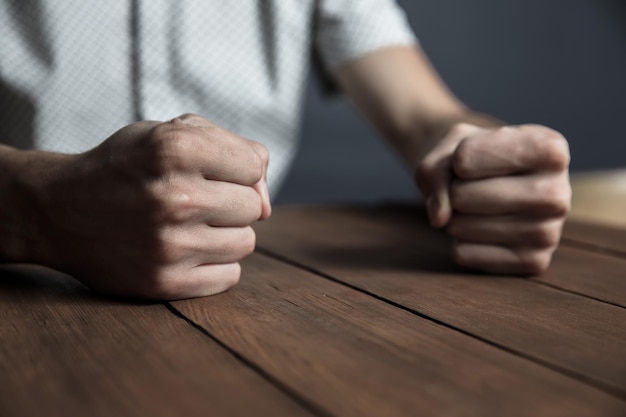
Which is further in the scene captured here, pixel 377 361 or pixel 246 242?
pixel 246 242

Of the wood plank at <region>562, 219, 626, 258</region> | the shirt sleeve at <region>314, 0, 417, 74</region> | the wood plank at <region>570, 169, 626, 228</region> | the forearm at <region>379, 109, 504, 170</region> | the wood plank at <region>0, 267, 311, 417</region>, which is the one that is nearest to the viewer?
the wood plank at <region>0, 267, 311, 417</region>

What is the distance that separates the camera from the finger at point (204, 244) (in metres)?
0.56

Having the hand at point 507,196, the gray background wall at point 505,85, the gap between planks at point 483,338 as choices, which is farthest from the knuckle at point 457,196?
the gray background wall at point 505,85

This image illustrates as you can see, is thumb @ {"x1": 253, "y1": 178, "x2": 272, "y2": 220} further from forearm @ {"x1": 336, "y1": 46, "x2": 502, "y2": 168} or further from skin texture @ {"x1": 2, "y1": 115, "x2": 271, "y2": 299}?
forearm @ {"x1": 336, "y1": 46, "x2": 502, "y2": 168}

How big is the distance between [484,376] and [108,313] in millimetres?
272

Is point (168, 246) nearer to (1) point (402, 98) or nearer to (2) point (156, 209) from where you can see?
(2) point (156, 209)

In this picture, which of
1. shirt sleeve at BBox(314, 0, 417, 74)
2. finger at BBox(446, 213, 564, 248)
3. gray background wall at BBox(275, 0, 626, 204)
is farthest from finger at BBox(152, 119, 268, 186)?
gray background wall at BBox(275, 0, 626, 204)

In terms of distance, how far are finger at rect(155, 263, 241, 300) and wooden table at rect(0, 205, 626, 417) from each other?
0.01 metres

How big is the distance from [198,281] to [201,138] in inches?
4.3

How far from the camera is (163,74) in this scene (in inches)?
42.6

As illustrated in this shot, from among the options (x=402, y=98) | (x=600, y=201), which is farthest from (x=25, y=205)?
(x=600, y=201)

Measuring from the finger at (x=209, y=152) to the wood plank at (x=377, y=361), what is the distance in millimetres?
97

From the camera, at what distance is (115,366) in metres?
0.42

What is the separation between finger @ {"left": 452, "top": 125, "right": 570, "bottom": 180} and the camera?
0.67 meters
